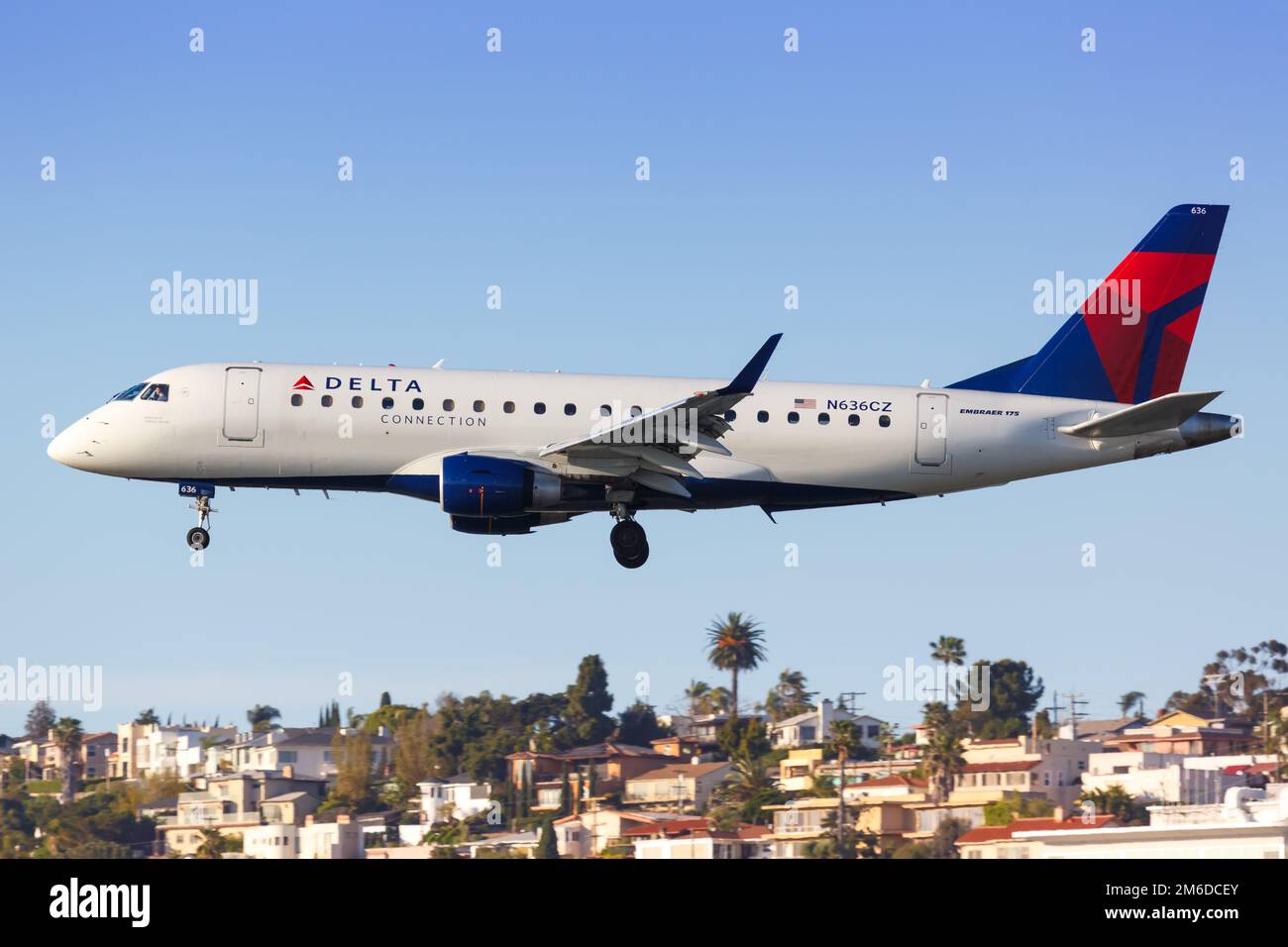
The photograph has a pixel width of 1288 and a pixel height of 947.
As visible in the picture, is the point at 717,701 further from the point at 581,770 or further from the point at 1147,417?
the point at 1147,417

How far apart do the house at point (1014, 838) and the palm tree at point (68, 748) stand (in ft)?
104

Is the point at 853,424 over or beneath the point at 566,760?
over

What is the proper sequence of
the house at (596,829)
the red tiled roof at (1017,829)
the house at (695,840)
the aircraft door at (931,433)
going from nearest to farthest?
the aircraft door at (931,433) → the house at (695,840) → the red tiled roof at (1017,829) → the house at (596,829)

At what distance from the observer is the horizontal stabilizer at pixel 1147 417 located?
39.4 m

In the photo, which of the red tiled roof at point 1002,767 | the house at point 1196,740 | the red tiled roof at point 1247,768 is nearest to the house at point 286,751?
the red tiled roof at point 1002,767

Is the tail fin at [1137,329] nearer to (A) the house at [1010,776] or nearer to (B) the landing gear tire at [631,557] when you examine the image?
(B) the landing gear tire at [631,557]

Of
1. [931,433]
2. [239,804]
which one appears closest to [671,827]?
[931,433]

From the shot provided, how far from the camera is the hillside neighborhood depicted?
166 feet

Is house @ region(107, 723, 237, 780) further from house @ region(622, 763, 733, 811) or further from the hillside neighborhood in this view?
house @ region(622, 763, 733, 811)

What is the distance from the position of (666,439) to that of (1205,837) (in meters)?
18.7
